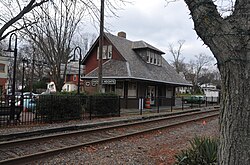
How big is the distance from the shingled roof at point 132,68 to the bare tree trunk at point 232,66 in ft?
68.9

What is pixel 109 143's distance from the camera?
859cm

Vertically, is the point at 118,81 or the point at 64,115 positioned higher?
the point at 118,81

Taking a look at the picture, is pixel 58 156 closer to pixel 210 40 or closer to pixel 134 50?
pixel 210 40

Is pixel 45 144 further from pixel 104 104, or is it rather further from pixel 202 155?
pixel 104 104

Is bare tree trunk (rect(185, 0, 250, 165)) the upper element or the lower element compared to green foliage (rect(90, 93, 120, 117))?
upper

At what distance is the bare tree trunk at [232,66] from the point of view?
2.55 m

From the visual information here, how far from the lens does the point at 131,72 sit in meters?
25.0

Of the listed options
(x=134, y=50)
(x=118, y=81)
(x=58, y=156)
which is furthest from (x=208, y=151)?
(x=134, y=50)

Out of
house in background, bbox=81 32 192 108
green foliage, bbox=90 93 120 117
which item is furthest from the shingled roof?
green foliage, bbox=90 93 120 117

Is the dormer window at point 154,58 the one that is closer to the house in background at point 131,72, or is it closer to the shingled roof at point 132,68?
the house in background at point 131,72

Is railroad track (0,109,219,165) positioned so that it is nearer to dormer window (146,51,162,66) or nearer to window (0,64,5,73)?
dormer window (146,51,162,66)

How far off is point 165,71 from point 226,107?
30.4 meters

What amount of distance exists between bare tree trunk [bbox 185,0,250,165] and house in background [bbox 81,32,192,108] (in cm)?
1819

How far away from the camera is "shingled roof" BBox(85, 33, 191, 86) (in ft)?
82.9
